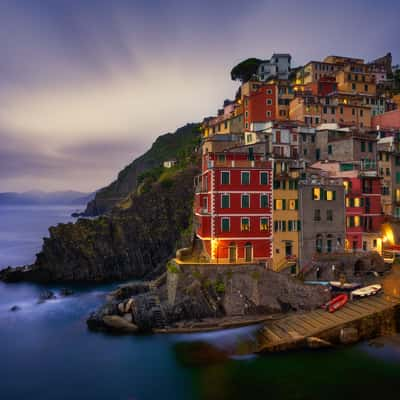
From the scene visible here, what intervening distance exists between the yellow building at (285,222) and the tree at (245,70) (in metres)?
69.7

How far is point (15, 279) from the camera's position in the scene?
6500 centimetres

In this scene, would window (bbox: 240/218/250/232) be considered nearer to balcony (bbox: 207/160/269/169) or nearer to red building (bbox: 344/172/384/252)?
balcony (bbox: 207/160/269/169)

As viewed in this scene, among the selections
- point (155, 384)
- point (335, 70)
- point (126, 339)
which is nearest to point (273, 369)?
point (155, 384)

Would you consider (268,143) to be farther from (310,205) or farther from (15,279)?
(15,279)

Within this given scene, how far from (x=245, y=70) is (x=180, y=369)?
92492 mm

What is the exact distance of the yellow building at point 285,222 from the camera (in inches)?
1655

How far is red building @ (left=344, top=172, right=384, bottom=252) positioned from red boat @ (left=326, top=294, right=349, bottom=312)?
9376 millimetres

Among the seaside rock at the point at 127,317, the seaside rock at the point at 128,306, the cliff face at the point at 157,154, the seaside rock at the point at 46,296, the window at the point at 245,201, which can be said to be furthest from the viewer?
the cliff face at the point at 157,154

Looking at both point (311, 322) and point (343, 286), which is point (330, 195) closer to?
point (343, 286)

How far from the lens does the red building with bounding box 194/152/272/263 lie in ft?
133

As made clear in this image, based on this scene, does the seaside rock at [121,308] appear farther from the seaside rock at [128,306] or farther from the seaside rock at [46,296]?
the seaside rock at [46,296]

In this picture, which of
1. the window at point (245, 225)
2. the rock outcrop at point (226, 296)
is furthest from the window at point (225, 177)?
the rock outcrop at point (226, 296)

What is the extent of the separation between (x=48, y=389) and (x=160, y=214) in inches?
1865

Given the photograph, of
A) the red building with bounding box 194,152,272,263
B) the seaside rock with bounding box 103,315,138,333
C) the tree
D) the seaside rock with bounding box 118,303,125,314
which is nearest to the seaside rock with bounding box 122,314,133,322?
the seaside rock with bounding box 103,315,138,333
